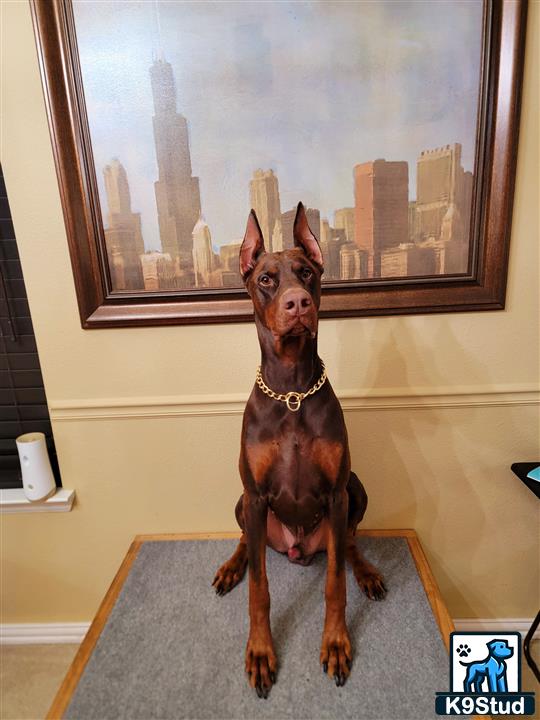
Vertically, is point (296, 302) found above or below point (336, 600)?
above

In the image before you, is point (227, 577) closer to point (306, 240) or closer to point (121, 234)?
point (306, 240)

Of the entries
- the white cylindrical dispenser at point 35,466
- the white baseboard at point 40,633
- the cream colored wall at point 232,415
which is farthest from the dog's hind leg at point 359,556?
the white baseboard at point 40,633

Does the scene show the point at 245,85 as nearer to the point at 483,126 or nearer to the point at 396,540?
the point at 483,126

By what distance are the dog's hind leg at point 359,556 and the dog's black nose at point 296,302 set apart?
0.58 metres

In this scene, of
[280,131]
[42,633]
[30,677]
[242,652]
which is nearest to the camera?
[242,652]

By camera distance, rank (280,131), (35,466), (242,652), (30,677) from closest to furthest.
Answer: (242,652)
(280,131)
(35,466)
(30,677)

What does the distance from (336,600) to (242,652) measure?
29 cm

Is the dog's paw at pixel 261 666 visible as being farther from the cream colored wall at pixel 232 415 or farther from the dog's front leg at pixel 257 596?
the cream colored wall at pixel 232 415

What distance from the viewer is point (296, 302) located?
2.77 feet

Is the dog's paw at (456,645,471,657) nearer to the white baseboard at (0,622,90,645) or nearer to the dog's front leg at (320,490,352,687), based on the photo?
the dog's front leg at (320,490,352,687)

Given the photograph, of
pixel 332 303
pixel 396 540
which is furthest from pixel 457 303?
pixel 396 540

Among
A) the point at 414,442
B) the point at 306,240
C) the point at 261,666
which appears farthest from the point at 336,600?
the point at 306,240

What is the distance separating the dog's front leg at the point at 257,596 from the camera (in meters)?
1.03

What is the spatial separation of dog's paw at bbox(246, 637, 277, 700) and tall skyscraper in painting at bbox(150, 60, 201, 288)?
1.01m
